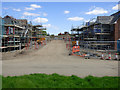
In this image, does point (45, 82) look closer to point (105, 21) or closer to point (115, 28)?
point (115, 28)

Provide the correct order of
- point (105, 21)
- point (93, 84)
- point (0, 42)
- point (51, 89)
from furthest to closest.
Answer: point (105, 21), point (0, 42), point (93, 84), point (51, 89)

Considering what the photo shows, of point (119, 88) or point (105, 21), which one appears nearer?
point (119, 88)

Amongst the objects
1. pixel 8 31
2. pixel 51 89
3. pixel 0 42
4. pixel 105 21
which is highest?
pixel 105 21

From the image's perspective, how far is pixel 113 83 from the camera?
595 centimetres

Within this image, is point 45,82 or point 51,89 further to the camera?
point 45,82

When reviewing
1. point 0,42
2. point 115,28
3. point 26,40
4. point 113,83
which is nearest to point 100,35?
point 115,28

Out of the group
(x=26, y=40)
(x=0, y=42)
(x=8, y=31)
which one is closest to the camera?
(x=0, y=42)

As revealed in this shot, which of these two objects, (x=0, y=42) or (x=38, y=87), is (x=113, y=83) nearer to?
(x=38, y=87)

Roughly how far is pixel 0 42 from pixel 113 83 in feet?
72.1

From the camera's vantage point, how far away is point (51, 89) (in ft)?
17.6

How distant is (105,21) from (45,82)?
29.7 metres

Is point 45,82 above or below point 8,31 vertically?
below

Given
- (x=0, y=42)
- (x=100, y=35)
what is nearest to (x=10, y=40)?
(x=0, y=42)

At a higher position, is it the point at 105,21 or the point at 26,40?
the point at 105,21
